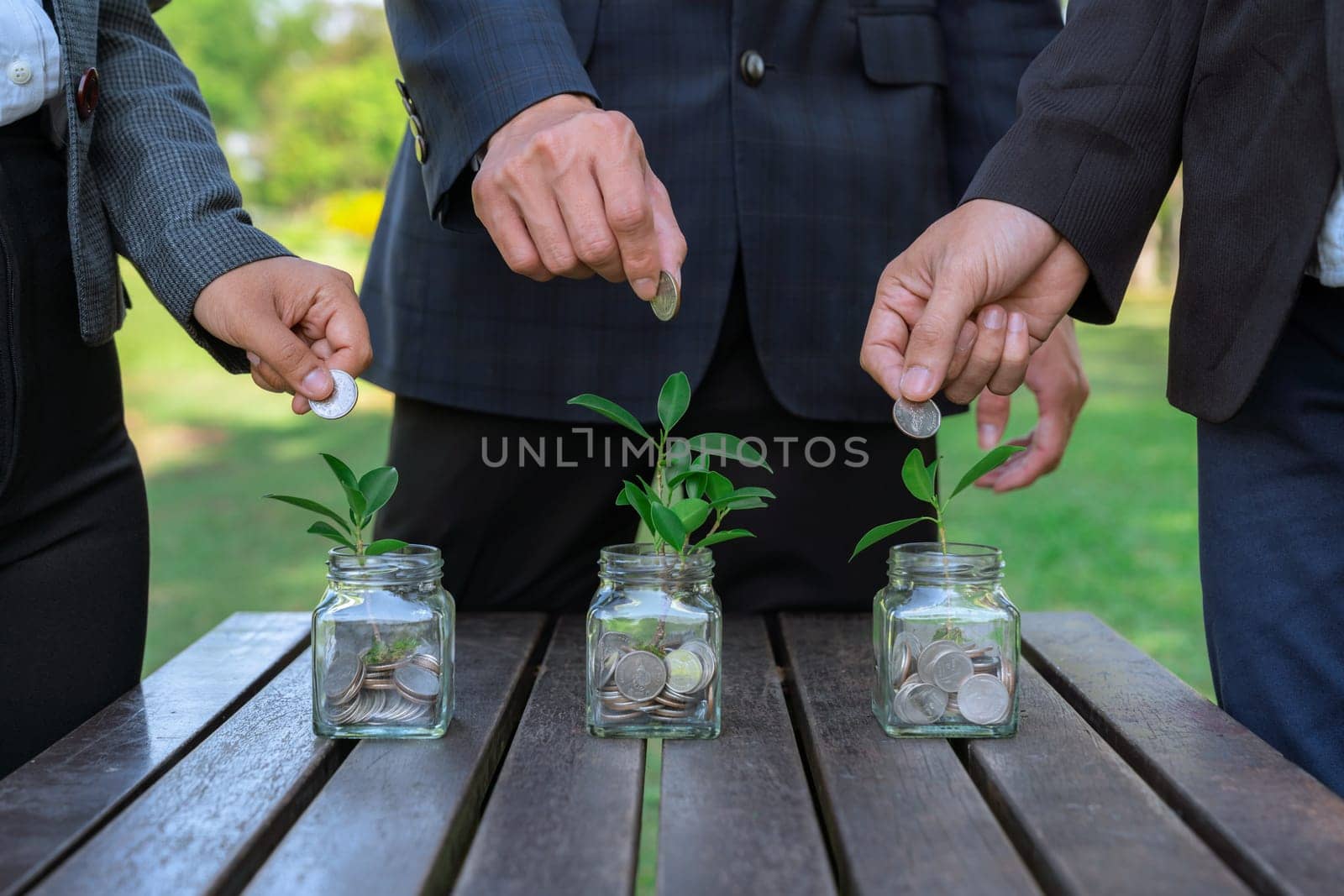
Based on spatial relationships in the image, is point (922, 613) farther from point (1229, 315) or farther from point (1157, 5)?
point (1157, 5)

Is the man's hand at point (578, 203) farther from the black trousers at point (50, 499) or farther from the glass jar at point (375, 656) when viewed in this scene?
the black trousers at point (50, 499)

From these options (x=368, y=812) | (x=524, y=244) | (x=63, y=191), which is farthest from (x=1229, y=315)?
(x=63, y=191)

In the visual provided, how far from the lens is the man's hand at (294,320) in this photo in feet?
4.63

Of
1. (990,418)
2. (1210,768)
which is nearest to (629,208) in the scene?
(1210,768)

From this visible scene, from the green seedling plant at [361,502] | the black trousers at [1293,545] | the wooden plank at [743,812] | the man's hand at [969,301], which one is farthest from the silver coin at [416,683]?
the black trousers at [1293,545]

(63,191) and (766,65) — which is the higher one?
(766,65)

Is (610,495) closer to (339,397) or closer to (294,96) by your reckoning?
(339,397)

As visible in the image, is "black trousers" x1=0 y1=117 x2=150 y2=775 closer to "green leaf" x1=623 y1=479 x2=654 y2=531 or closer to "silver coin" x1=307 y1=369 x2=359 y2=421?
"silver coin" x1=307 y1=369 x2=359 y2=421

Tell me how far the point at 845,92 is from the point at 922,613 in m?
0.88

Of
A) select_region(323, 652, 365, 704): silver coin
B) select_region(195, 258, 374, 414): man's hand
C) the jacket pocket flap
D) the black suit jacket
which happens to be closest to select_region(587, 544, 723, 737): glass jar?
select_region(323, 652, 365, 704): silver coin

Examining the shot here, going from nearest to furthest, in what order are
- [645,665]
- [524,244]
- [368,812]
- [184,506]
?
[368,812] < [645,665] < [524,244] < [184,506]

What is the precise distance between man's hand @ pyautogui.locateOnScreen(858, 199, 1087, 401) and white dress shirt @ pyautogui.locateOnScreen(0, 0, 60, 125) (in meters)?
0.90

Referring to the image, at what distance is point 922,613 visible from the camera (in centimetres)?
121

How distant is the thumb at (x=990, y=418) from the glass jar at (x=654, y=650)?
35.8 inches
